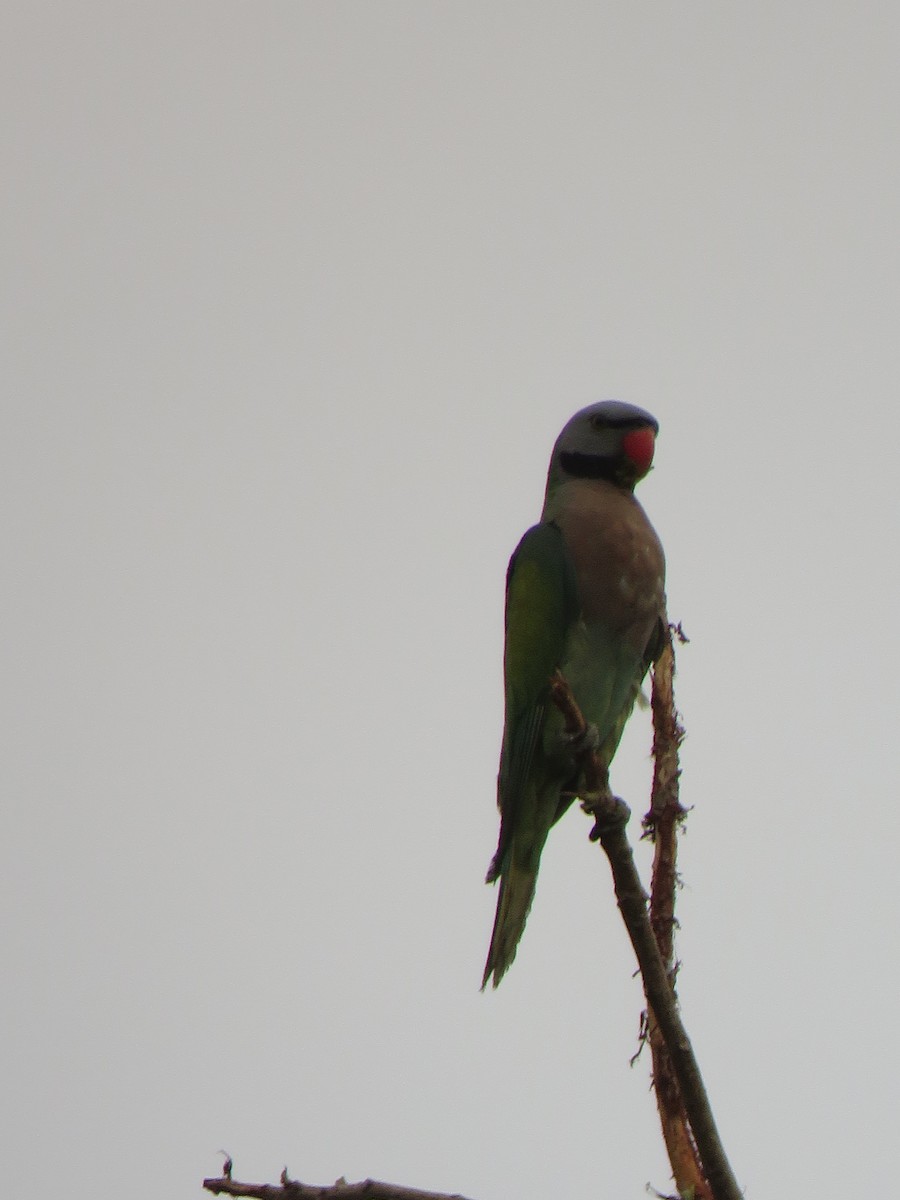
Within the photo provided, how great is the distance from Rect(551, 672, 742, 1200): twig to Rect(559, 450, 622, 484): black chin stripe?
1.94 m

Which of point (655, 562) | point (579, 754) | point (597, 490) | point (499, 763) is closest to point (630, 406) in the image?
point (597, 490)

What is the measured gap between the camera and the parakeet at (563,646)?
195 inches

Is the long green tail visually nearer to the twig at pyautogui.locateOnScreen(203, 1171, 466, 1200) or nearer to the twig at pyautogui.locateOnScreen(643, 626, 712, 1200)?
the twig at pyautogui.locateOnScreen(643, 626, 712, 1200)

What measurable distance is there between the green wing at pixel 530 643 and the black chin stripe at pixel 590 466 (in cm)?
39

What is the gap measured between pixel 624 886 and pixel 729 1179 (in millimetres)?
735

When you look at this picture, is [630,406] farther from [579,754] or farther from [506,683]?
[579,754]

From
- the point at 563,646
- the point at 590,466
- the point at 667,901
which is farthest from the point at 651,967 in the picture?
the point at 590,466

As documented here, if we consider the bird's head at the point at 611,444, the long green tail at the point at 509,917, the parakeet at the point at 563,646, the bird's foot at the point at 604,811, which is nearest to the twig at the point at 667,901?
the bird's foot at the point at 604,811

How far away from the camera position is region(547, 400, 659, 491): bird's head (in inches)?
216

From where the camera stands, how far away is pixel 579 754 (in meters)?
3.86

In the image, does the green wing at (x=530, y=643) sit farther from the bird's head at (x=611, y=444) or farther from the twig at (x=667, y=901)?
the twig at (x=667, y=901)

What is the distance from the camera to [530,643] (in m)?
5.21

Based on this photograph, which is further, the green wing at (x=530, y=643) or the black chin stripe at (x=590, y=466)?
the black chin stripe at (x=590, y=466)

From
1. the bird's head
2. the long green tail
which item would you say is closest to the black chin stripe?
the bird's head
